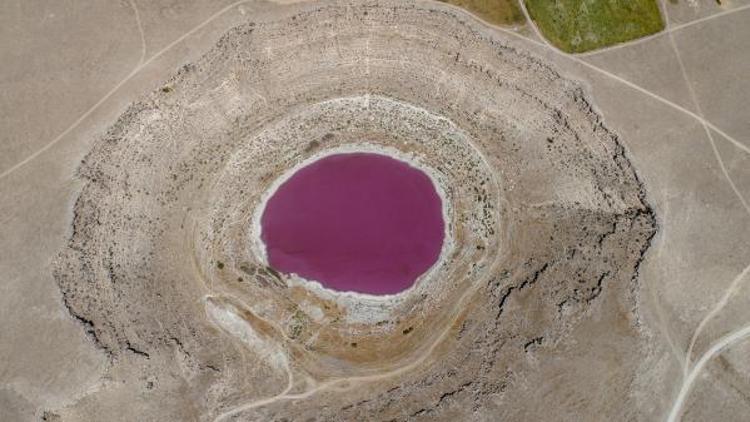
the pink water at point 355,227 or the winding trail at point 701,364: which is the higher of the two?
the pink water at point 355,227

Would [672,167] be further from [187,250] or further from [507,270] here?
[187,250]

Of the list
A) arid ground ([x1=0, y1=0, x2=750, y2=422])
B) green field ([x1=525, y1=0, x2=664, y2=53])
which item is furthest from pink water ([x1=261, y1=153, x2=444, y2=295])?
green field ([x1=525, y1=0, x2=664, y2=53])

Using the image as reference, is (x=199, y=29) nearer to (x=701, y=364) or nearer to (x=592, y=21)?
(x=592, y=21)

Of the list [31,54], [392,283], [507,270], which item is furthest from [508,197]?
[31,54]

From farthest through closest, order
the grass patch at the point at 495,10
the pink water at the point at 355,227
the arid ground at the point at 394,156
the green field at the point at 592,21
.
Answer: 1. the grass patch at the point at 495,10
2. the green field at the point at 592,21
3. the pink water at the point at 355,227
4. the arid ground at the point at 394,156

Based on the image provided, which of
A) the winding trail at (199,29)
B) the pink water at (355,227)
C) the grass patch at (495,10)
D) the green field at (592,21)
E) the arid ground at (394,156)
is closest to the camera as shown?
the arid ground at (394,156)

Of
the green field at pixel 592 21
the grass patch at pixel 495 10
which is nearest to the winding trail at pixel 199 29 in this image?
the grass patch at pixel 495 10

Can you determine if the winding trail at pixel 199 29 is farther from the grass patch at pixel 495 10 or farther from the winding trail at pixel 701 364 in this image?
the winding trail at pixel 701 364
